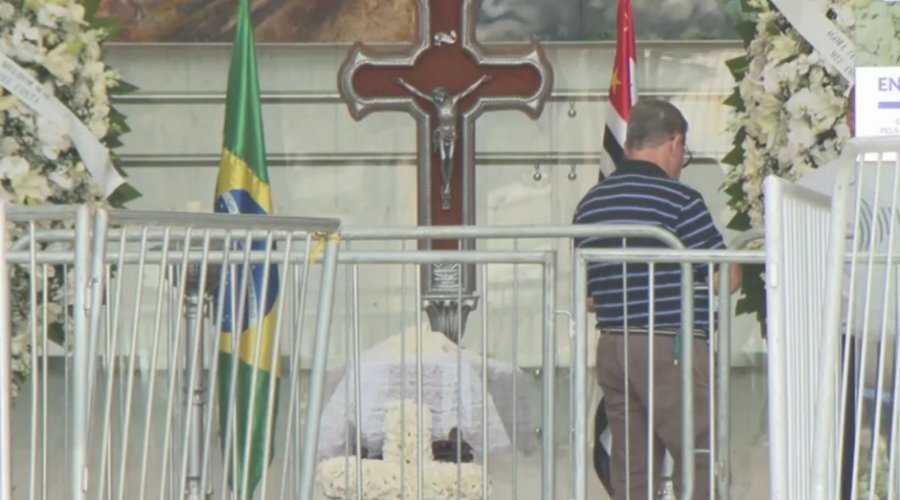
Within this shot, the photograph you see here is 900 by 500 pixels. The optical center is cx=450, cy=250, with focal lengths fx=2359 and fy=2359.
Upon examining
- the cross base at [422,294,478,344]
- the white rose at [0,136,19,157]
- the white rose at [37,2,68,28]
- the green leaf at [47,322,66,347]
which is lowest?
the green leaf at [47,322,66,347]

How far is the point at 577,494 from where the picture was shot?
668 cm

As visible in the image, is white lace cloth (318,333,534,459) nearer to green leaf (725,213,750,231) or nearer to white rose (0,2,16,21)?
green leaf (725,213,750,231)

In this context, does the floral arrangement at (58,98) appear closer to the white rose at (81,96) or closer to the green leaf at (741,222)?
the white rose at (81,96)

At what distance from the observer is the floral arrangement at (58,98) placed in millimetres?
7914

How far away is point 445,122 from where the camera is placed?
9.74 metres

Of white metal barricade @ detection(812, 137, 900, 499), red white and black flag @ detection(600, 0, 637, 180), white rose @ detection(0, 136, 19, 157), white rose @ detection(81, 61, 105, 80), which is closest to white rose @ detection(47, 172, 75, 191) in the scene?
white rose @ detection(0, 136, 19, 157)

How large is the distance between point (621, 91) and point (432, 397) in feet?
5.83

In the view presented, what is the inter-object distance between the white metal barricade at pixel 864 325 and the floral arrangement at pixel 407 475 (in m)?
2.02

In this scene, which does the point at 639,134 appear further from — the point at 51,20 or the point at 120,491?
the point at 120,491

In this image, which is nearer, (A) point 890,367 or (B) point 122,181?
(A) point 890,367

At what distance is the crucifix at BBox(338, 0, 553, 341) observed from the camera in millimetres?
9766

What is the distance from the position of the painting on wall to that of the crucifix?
169mm

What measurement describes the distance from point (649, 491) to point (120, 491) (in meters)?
2.18

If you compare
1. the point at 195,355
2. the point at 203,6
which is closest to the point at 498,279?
the point at 203,6
